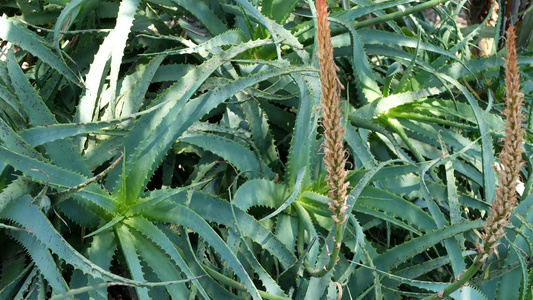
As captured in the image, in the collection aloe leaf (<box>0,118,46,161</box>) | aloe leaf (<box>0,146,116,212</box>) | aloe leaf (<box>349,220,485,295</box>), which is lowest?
aloe leaf (<box>349,220,485,295</box>)

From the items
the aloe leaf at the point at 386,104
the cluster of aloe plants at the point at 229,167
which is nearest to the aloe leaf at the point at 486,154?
the cluster of aloe plants at the point at 229,167

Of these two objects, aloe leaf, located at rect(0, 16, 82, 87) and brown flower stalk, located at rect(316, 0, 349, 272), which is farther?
aloe leaf, located at rect(0, 16, 82, 87)

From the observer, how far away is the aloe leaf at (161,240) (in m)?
0.87

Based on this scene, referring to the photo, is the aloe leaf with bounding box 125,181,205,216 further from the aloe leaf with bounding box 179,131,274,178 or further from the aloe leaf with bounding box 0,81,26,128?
the aloe leaf with bounding box 0,81,26,128

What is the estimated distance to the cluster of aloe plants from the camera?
0.89 meters

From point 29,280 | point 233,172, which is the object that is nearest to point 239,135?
point 233,172

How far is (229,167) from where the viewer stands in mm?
1099

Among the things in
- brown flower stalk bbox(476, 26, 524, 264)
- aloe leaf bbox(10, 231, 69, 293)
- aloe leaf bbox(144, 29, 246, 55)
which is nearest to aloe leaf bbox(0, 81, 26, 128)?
aloe leaf bbox(10, 231, 69, 293)

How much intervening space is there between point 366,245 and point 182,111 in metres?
0.39

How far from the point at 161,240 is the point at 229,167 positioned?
25cm

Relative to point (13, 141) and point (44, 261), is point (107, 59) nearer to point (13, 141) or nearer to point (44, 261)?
point (13, 141)

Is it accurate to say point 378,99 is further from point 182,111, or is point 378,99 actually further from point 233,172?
point 182,111

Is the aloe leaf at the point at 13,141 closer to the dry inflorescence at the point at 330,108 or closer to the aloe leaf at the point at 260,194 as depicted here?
the aloe leaf at the point at 260,194

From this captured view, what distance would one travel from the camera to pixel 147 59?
4.06 feet
